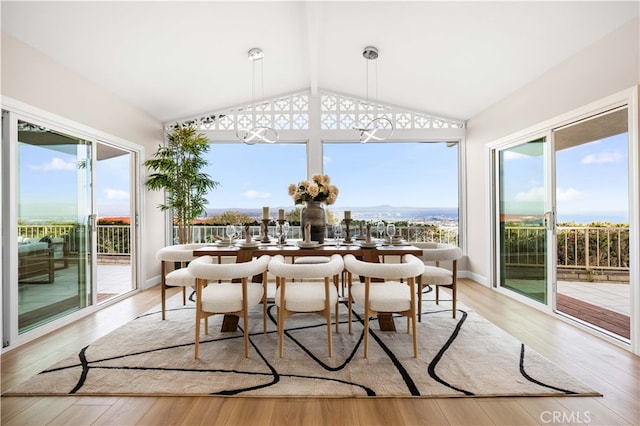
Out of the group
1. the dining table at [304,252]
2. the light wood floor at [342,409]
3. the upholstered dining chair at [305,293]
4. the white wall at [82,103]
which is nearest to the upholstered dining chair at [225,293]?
the upholstered dining chair at [305,293]

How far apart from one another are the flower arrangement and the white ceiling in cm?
152

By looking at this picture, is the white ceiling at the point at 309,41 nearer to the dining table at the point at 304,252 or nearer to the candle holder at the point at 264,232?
the candle holder at the point at 264,232

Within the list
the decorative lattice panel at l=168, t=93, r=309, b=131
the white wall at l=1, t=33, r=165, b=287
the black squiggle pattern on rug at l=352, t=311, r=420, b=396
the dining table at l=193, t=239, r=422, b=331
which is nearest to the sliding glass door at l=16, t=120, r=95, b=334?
the white wall at l=1, t=33, r=165, b=287

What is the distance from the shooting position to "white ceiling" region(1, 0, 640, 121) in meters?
2.53

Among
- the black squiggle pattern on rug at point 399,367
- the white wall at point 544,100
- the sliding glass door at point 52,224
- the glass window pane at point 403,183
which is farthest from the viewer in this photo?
the glass window pane at point 403,183

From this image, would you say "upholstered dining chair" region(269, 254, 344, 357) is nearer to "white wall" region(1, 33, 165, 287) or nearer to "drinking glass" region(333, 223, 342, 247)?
"drinking glass" region(333, 223, 342, 247)

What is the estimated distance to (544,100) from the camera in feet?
10.7

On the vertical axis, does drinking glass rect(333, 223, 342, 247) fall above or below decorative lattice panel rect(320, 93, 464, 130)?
below

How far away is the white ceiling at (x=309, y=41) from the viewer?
8.30 feet

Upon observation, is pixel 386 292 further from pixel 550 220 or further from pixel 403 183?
pixel 403 183

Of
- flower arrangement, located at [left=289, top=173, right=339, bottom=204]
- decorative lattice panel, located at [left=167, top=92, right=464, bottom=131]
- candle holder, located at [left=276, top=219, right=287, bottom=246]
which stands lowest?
candle holder, located at [left=276, top=219, right=287, bottom=246]

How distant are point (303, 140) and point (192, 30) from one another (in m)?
2.25

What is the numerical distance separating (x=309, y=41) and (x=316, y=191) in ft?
5.36

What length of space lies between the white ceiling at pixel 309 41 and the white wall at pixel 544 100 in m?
0.11
